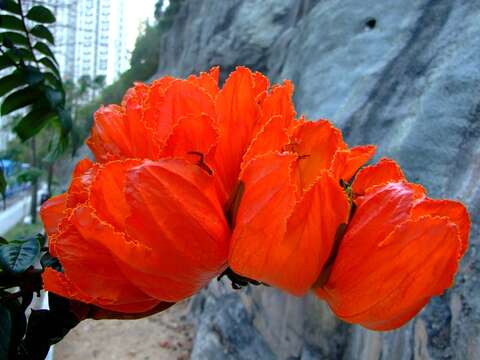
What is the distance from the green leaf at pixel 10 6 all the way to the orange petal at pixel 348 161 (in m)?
0.63

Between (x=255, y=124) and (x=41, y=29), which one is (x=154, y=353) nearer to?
(x=41, y=29)

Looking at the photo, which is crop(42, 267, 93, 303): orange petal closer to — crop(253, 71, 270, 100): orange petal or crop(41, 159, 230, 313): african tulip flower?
crop(41, 159, 230, 313): african tulip flower

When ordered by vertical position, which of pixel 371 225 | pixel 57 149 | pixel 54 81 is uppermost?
pixel 371 225

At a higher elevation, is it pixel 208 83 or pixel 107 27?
pixel 208 83

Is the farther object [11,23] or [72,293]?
[11,23]

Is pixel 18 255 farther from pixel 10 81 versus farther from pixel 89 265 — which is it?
pixel 10 81

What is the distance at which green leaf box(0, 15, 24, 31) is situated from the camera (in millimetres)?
721

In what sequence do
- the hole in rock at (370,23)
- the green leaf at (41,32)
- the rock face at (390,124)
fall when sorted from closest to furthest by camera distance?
the green leaf at (41,32), the rock face at (390,124), the hole in rock at (370,23)

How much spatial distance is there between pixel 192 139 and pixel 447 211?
0.51 feet

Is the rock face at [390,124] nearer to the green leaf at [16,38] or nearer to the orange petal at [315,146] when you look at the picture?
the orange petal at [315,146]

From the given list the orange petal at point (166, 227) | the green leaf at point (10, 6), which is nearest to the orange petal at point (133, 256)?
the orange petal at point (166, 227)

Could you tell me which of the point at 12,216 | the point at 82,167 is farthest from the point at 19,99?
the point at 12,216

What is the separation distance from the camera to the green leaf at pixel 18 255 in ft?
0.90

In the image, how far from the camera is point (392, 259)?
23 cm
